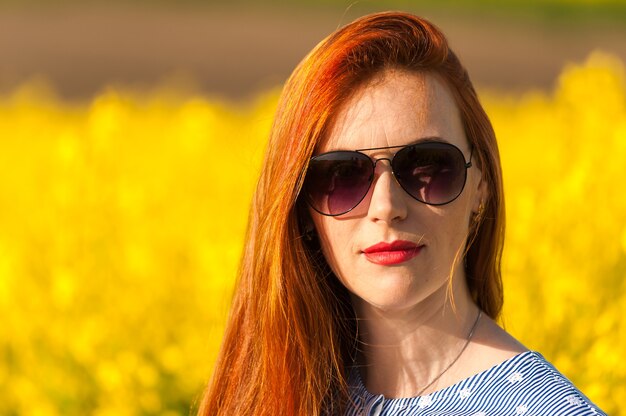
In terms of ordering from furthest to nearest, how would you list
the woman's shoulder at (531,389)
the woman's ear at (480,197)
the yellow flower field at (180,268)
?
1. the yellow flower field at (180,268)
2. the woman's ear at (480,197)
3. the woman's shoulder at (531,389)

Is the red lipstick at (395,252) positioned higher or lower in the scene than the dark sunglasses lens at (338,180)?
lower

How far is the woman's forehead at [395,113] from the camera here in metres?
1.58

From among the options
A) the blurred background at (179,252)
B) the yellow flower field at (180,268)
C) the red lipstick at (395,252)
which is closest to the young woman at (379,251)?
the red lipstick at (395,252)

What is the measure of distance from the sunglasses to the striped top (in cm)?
26

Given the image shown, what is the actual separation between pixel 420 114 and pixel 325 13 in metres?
12.6

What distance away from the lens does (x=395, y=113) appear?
62.1 inches

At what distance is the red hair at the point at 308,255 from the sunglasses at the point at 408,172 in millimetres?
48

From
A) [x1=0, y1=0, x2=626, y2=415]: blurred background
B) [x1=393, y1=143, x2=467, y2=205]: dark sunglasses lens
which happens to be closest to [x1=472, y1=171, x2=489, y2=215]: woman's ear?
[x1=393, y1=143, x2=467, y2=205]: dark sunglasses lens

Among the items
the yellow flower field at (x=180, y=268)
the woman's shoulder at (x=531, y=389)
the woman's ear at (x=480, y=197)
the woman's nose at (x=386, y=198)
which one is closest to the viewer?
the woman's shoulder at (x=531, y=389)

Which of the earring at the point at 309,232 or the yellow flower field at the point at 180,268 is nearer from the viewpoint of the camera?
the earring at the point at 309,232

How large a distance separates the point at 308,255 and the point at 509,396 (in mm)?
418

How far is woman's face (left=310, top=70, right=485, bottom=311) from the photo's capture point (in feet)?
5.18

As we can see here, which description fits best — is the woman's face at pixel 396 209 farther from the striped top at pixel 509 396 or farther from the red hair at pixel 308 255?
the striped top at pixel 509 396

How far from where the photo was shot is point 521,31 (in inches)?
528
